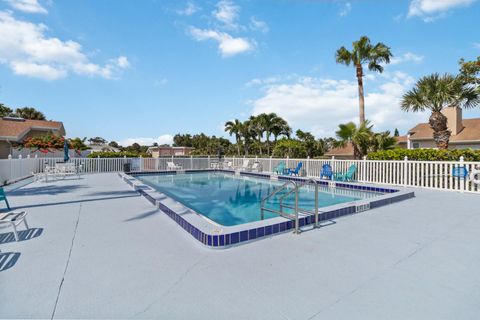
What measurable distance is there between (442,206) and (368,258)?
14.4 feet

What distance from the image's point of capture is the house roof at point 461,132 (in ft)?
67.1

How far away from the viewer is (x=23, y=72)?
42.9 ft

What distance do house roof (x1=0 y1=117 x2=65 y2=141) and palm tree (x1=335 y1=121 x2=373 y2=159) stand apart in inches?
870

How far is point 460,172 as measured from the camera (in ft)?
25.3

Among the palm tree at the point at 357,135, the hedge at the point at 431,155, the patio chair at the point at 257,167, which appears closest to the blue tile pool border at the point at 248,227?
the hedge at the point at 431,155

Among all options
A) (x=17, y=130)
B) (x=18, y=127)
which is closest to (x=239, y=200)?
(x=17, y=130)

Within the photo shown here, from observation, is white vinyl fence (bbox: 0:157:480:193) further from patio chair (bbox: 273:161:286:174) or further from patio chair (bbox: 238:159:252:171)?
patio chair (bbox: 238:159:252:171)

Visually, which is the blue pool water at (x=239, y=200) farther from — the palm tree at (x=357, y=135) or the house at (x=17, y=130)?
the house at (x=17, y=130)

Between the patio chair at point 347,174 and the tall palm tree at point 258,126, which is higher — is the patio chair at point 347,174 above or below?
below

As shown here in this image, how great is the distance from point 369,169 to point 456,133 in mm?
17766

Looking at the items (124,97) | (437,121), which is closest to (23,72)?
(124,97)

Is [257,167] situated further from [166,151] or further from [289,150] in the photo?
[166,151]

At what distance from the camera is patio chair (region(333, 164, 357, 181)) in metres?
10.4

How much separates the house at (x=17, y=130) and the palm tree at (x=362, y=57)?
2378 centimetres
